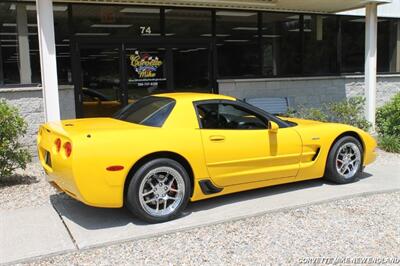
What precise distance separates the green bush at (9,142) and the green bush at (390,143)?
6.77 m

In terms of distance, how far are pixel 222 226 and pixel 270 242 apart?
61 centimetres

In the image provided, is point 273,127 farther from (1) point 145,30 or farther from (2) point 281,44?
(2) point 281,44

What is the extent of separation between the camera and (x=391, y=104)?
972 cm

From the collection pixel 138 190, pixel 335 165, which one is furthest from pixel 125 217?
pixel 335 165

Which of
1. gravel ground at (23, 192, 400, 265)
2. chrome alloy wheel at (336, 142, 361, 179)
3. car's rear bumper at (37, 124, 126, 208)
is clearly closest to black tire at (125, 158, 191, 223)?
car's rear bumper at (37, 124, 126, 208)

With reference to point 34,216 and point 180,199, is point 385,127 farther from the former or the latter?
point 34,216

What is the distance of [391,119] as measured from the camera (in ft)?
31.7

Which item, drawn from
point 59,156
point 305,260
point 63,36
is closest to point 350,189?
point 305,260

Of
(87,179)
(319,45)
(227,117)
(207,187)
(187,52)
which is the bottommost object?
(207,187)

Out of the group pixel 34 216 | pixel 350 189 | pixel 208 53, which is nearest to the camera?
pixel 34 216

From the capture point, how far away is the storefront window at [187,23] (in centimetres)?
1019

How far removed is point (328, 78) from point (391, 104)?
2695 millimetres

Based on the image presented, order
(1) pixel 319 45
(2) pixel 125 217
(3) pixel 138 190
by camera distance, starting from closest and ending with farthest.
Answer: (3) pixel 138 190 → (2) pixel 125 217 → (1) pixel 319 45

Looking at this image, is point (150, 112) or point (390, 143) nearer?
point (150, 112)
